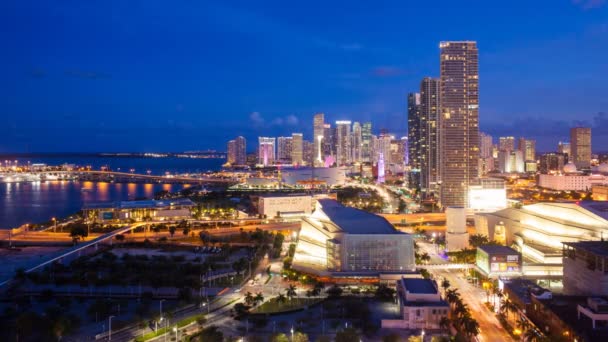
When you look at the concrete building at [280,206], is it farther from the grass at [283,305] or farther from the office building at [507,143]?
the office building at [507,143]

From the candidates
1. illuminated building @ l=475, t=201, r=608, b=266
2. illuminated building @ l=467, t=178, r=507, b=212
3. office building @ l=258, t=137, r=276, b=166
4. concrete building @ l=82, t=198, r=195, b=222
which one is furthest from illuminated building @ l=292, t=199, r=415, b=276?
office building @ l=258, t=137, r=276, b=166

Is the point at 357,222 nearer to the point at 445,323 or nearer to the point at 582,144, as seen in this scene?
the point at 445,323

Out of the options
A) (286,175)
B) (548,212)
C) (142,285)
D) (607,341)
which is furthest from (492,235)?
(286,175)

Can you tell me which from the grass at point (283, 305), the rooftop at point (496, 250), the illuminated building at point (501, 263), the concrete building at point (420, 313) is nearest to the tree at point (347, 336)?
the concrete building at point (420, 313)

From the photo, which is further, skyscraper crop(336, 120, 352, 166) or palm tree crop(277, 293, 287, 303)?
skyscraper crop(336, 120, 352, 166)

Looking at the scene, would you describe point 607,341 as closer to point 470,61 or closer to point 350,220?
point 350,220

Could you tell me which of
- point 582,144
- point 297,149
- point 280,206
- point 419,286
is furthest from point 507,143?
point 419,286

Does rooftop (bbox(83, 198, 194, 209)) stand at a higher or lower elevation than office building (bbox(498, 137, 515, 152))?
lower

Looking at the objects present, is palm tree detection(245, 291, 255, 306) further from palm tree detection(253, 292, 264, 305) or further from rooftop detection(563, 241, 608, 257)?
rooftop detection(563, 241, 608, 257)
